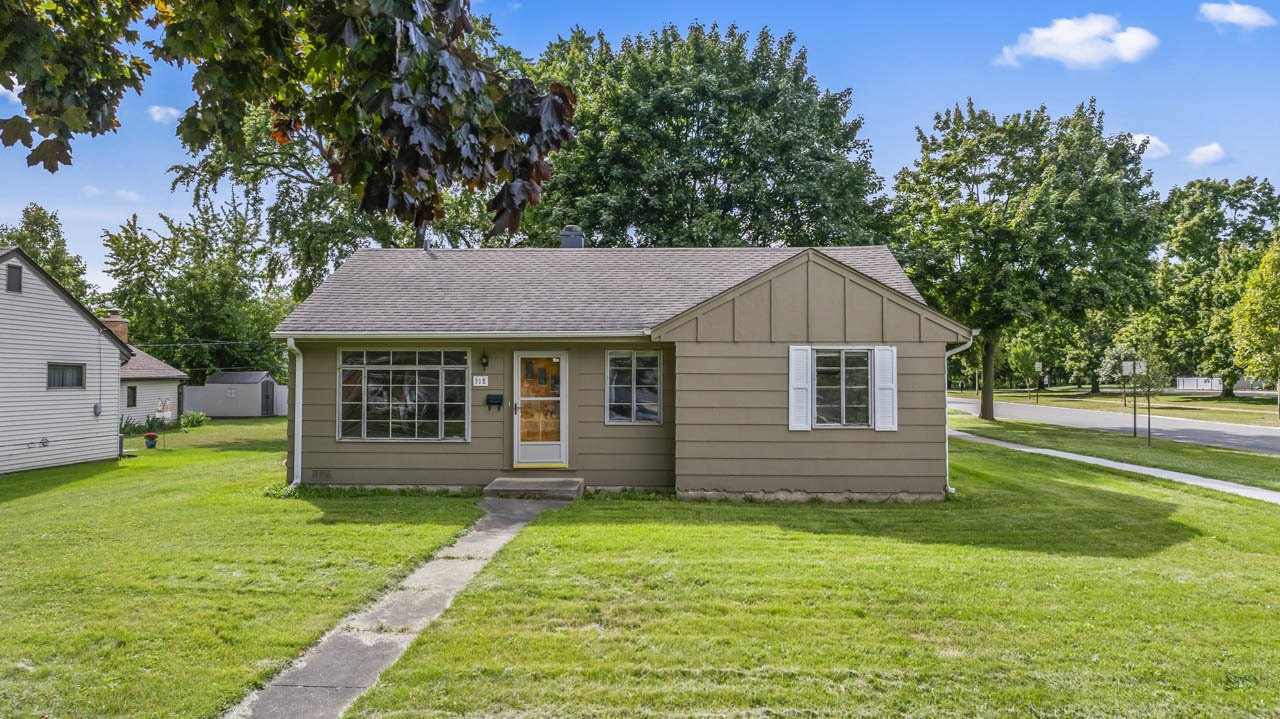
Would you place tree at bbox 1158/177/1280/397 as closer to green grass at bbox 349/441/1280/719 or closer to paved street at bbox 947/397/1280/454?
paved street at bbox 947/397/1280/454

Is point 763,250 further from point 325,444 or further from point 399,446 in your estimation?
point 325,444

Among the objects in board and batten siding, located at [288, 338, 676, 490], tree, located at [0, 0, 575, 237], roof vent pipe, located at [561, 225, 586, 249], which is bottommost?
board and batten siding, located at [288, 338, 676, 490]

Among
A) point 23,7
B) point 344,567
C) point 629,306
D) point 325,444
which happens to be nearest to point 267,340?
point 325,444

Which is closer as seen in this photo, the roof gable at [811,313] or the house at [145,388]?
the roof gable at [811,313]

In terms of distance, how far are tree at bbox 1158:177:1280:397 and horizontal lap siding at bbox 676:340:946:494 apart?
35.9 meters

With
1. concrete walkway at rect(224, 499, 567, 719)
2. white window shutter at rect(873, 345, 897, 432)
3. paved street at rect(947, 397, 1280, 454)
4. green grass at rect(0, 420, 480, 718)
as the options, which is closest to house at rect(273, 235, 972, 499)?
white window shutter at rect(873, 345, 897, 432)

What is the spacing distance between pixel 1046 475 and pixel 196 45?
47.3 ft

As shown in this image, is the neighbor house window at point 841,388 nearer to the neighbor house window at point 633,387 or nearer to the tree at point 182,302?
the neighbor house window at point 633,387

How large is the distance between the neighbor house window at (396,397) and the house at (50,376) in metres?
9.94

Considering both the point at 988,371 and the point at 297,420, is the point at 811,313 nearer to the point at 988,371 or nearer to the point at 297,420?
the point at 297,420

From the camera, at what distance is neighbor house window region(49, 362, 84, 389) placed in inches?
638

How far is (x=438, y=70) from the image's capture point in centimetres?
262

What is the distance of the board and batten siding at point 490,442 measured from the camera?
1067 centimetres

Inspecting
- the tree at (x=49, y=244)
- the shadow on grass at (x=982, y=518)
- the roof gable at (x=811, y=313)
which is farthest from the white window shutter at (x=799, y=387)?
the tree at (x=49, y=244)
